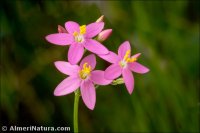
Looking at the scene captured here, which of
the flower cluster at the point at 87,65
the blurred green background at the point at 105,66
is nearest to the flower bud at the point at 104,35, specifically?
the flower cluster at the point at 87,65

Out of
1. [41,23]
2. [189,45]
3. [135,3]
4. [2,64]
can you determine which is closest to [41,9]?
[41,23]

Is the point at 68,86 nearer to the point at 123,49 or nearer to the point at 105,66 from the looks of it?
the point at 123,49

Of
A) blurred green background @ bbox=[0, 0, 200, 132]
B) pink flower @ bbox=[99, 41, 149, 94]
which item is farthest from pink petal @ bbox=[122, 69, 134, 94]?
blurred green background @ bbox=[0, 0, 200, 132]

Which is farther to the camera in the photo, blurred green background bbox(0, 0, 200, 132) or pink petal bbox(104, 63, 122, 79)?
blurred green background bbox(0, 0, 200, 132)

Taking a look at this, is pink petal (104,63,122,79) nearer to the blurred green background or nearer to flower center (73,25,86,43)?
flower center (73,25,86,43)

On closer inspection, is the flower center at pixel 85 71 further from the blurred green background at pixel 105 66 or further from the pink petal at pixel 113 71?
the blurred green background at pixel 105 66

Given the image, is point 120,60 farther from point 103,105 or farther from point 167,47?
point 167,47

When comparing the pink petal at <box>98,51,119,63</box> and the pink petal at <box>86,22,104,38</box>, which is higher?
the pink petal at <box>86,22,104,38</box>

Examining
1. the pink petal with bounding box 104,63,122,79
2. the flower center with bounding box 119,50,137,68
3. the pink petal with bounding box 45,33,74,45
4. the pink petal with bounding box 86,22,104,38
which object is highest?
the pink petal with bounding box 86,22,104,38
